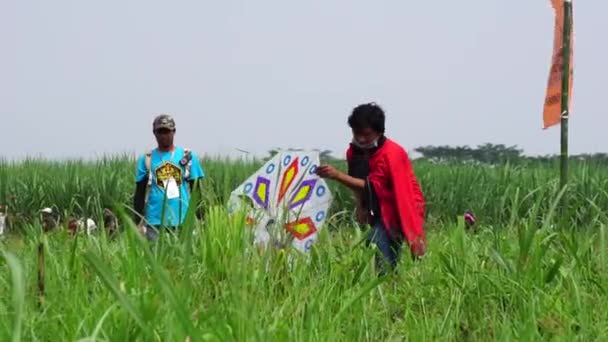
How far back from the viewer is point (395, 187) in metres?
4.96

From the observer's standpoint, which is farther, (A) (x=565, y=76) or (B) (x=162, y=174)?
(A) (x=565, y=76)

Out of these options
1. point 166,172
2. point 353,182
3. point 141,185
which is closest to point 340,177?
point 353,182

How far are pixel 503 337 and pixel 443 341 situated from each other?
0.24 metres

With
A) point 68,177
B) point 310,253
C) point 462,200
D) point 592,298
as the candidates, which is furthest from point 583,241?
point 68,177

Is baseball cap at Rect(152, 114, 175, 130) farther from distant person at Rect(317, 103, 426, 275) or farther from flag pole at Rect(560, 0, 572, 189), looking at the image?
flag pole at Rect(560, 0, 572, 189)

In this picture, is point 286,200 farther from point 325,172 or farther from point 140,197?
point 140,197

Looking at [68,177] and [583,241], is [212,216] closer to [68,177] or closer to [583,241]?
[583,241]

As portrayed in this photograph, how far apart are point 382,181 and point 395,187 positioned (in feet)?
0.34

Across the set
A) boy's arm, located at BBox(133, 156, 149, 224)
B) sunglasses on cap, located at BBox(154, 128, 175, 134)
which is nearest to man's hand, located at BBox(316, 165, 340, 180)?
sunglasses on cap, located at BBox(154, 128, 175, 134)

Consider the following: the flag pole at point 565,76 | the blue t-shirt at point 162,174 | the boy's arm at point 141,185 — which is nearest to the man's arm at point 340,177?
the blue t-shirt at point 162,174

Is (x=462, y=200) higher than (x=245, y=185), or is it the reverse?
(x=245, y=185)

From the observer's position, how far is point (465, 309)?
325cm

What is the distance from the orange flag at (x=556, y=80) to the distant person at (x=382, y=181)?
1.32 m

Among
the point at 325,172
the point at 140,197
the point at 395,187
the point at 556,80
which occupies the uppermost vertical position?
the point at 556,80
